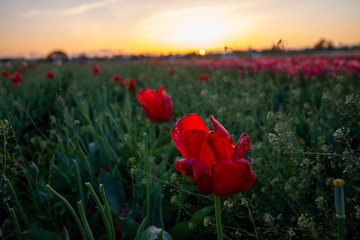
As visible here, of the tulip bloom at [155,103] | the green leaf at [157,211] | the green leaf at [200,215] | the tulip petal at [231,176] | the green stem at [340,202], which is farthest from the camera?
the tulip bloom at [155,103]

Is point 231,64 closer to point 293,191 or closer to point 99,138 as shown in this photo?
point 99,138

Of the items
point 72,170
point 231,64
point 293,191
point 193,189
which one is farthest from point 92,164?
point 231,64

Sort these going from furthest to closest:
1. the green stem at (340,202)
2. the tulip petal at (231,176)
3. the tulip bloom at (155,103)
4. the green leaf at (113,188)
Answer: the tulip bloom at (155,103)
the green leaf at (113,188)
the tulip petal at (231,176)
the green stem at (340,202)

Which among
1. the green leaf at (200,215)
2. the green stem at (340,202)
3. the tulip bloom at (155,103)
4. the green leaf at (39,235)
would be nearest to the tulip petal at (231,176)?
the green stem at (340,202)

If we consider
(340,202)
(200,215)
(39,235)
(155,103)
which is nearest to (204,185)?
(340,202)

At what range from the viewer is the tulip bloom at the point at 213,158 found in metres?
0.68

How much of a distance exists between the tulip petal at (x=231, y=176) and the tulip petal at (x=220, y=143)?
0.19ft

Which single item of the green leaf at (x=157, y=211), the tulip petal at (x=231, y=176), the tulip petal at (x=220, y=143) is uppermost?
the tulip petal at (x=220, y=143)

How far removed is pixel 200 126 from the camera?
2.45 ft

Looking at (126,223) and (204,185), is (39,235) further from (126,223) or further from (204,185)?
(204,185)

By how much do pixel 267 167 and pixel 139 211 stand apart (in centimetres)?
65

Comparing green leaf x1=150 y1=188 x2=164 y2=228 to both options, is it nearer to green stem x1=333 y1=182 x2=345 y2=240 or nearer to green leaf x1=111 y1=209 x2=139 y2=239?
green leaf x1=111 y1=209 x2=139 y2=239

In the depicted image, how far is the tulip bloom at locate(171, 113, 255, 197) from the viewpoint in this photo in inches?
26.8

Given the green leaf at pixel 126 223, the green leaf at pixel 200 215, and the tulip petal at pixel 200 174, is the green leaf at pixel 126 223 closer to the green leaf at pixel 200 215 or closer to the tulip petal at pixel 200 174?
the green leaf at pixel 200 215
